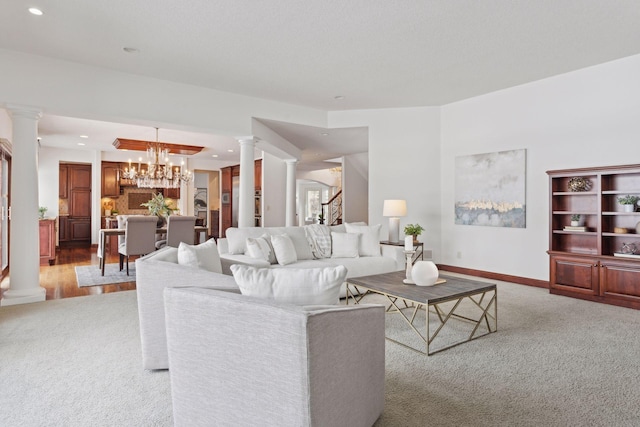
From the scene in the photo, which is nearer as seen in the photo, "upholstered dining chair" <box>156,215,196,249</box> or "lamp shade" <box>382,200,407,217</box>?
"lamp shade" <box>382,200,407,217</box>

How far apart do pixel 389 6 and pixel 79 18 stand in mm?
2835

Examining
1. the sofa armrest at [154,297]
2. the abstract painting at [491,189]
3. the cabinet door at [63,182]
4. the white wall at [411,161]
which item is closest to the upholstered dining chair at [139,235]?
the sofa armrest at [154,297]

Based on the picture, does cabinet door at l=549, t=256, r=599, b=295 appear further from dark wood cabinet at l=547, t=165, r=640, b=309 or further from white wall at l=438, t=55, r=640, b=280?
white wall at l=438, t=55, r=640, b=280

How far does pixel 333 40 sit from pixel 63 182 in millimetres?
9274

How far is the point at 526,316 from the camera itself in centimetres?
386

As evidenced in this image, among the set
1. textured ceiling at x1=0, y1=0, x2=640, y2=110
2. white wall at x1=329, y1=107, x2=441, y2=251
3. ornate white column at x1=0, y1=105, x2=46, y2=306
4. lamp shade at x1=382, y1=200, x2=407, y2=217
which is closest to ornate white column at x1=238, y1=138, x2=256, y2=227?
textured ceiling at x1=0, y1=0, x2=640, y2=110

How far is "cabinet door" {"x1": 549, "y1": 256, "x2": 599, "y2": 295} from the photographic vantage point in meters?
4.47

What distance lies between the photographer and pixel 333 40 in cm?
395


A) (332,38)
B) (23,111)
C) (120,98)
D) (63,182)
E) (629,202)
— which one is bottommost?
(629,202)

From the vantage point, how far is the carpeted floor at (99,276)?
5559mm

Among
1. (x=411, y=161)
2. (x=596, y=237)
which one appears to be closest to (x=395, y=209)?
(x=411, y=161)

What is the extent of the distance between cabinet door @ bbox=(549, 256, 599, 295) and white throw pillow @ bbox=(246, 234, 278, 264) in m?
3.61

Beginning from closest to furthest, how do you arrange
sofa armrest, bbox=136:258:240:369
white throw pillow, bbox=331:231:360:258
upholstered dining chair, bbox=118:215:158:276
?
1. sofa armrest, bbox=136:258:240:369
2. white throw pillow, bbox=331:231:360:258
3. upholstered dining chair, bbox=118:215:158:276

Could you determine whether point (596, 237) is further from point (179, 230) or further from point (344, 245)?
point (179, 230)
